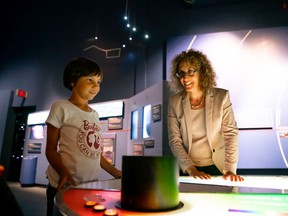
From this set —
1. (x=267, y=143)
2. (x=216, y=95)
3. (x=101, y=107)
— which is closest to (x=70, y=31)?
(x=101, y=107)

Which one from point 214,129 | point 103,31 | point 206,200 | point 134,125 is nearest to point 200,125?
point 214,129

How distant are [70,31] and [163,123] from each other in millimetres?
4996

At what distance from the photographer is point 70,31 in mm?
7066

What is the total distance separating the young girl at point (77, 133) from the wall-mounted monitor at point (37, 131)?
5793mm

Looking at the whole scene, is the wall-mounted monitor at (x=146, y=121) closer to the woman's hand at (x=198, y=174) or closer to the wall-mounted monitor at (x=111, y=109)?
the wall-mounted monitor at (x=111, y=109)

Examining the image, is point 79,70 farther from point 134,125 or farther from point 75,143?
point 134,125

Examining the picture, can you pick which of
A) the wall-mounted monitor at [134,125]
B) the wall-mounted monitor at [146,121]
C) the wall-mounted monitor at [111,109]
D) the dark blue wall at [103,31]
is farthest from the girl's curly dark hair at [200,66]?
the dark blue wall at [103,31]

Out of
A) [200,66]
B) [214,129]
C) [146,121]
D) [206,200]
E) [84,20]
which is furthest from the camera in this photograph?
[84,20]

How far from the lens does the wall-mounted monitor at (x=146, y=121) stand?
391 cm

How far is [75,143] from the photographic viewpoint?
998mm

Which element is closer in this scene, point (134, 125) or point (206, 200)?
point (206, 200)

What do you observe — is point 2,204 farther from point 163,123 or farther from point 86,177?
point 163,123

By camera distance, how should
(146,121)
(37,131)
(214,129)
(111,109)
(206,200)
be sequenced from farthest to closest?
(37,131), (111,109), (146,121), (214,129), (206,200)

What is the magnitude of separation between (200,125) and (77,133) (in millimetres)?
709
